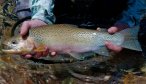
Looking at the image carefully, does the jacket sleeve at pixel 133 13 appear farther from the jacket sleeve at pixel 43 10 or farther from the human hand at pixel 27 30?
the human hand at pixel 27 30

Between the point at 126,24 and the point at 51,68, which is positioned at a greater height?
the point at 126,24

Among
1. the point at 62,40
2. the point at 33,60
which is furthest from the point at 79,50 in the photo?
the point at 33,60

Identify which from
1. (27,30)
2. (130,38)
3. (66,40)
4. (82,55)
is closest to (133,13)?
(130,38)

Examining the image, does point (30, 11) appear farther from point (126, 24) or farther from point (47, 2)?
point (126, 24)

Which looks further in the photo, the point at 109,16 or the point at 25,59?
the point at 109,16

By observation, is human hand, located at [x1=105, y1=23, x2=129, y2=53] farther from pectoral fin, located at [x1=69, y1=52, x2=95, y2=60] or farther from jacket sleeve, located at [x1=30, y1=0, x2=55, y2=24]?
jacket sleeve, located at [x1=30, y1=0, x2=55, y2=24]

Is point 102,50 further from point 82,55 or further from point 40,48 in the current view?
point 40,48

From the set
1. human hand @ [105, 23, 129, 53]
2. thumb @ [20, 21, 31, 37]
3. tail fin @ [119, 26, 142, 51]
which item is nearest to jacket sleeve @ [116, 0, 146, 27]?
human hand @ [105, 23, 129, 53]
